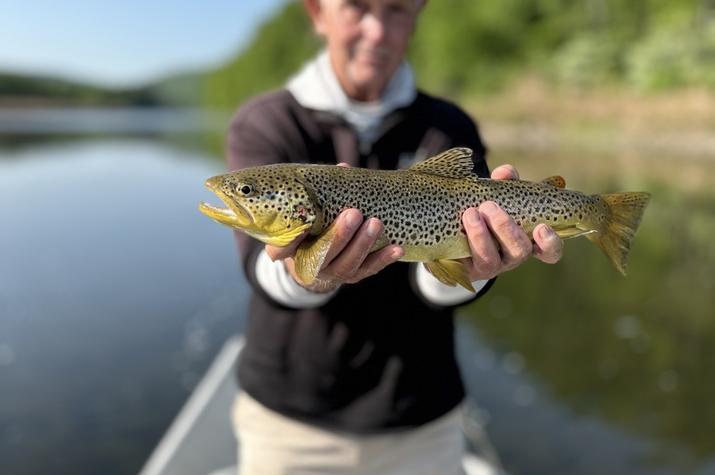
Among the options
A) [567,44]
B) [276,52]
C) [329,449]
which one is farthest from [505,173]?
[276,52]

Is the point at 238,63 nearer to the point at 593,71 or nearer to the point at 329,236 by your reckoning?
the point at 593,71

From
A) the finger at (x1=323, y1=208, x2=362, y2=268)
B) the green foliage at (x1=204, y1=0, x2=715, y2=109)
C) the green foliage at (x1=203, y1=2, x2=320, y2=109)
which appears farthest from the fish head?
the green foliage at (x1=203, y1=2, x2=320, y2=109)

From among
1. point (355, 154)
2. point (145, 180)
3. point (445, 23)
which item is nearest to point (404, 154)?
point (355, 154)

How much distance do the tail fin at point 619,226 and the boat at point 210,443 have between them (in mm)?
2165

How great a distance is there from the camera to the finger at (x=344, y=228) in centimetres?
202

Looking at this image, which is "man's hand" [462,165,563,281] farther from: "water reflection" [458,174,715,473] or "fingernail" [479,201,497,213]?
"water reflection" [458,174,715,473]

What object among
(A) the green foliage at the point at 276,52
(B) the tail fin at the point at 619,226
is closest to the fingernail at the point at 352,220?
(B) the tail fin at the point at 619,226

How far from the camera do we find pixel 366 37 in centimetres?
279

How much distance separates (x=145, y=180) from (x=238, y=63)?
86.9m

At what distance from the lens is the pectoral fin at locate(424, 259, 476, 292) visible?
7.47 feet

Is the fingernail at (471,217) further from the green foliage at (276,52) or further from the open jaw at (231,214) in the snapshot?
the green foliage at (276,52)

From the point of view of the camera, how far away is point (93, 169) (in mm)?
30922

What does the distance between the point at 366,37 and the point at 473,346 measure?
22.9 ft

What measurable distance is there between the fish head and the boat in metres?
2.66
